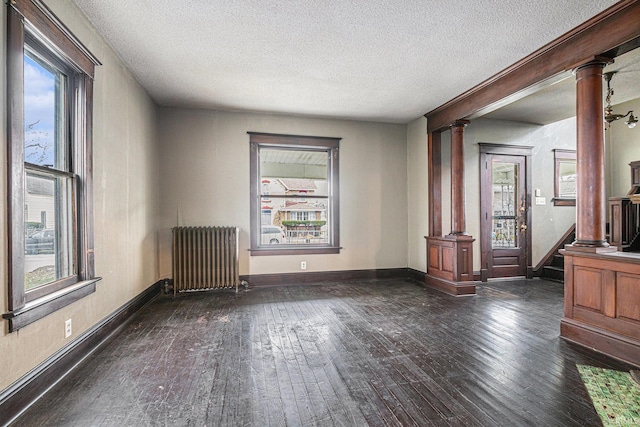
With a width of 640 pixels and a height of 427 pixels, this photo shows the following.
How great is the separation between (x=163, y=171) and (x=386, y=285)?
12.9ft

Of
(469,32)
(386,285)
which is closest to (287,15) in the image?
(469,32)

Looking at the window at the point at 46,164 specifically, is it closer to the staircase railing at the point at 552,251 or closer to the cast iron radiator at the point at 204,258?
the cast iron radiator at the point at 204,258

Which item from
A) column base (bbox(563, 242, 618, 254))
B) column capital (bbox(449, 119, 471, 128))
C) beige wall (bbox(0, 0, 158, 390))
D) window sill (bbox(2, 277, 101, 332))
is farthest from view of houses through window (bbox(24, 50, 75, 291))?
column capital (bbox(449, 119, 471, 128))

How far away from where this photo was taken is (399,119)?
549 cm

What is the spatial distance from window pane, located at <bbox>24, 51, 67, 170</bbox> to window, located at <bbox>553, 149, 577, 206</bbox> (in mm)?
7216

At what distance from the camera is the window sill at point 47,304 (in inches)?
70.0

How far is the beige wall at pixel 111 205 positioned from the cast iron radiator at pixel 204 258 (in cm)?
34

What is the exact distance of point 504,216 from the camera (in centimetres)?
556

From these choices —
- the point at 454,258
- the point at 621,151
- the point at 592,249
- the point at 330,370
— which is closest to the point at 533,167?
the point at 621,151

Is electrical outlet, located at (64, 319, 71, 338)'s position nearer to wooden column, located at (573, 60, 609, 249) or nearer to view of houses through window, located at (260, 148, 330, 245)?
view of houses through window, located at (260, 148, 330, 245)

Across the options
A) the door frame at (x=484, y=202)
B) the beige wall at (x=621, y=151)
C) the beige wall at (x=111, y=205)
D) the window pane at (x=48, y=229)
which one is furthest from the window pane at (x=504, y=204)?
the window pane at (x=48, y=229)

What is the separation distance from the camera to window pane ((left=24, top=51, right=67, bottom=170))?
2051mm

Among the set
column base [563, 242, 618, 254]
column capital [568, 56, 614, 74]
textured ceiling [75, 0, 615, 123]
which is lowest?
column base [563, 242, 618, 254]

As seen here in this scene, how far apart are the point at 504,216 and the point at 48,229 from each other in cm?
620
